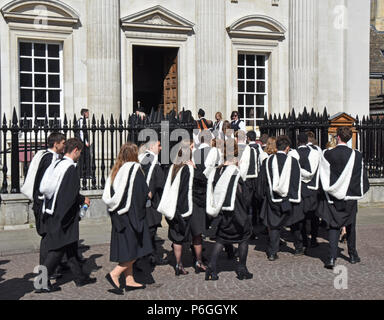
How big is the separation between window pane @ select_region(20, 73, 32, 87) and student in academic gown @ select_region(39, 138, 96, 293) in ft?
30.4

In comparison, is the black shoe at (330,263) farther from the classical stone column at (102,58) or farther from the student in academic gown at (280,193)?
the classical stone column at (102,58)

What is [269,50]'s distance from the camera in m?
18.3

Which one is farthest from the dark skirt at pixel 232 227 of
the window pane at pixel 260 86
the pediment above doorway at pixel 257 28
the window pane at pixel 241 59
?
the window pane at pixel 260 86

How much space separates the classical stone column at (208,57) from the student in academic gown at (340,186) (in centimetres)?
907

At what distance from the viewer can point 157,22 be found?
54.2ft

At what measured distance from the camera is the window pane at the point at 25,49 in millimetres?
15341

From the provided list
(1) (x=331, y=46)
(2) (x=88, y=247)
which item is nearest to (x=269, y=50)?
(1) (x=331, y=46)

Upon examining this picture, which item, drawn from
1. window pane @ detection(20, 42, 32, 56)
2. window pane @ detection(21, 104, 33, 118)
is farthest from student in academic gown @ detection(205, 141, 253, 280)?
window pane @ detection(20, 42, 32, 56)

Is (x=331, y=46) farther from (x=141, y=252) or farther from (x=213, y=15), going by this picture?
(x=141, y=252)

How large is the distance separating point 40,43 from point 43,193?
9833 mm

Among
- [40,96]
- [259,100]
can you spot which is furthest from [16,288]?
[259,100]

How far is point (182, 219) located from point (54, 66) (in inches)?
382

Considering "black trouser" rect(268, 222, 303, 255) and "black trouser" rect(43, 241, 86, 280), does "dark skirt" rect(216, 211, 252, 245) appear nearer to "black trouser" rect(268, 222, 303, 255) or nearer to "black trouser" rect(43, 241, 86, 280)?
"black trouser" rect(268, 222, 303, 255)
